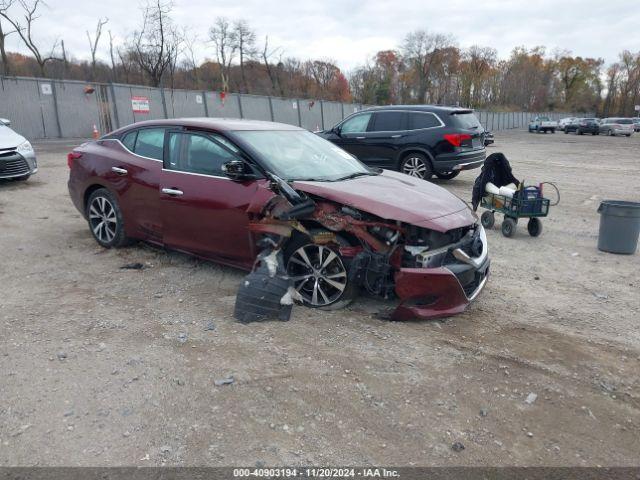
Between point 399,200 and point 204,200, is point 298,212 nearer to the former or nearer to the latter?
point 399,200

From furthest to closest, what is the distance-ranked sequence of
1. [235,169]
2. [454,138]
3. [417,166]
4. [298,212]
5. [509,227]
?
[417,166] → [454,138] → [509,227] → [235,169] → [298,212]

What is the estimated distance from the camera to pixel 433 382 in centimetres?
327

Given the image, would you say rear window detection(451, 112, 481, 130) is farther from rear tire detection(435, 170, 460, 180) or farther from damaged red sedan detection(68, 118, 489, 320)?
damaged red sedan detection(68, 118, 489, 320)

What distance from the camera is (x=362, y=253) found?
4051 millimetres

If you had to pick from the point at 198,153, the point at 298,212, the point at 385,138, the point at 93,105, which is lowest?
the point at 298,212

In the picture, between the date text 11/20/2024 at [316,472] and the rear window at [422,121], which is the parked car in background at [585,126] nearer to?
the rear window at [422,121]

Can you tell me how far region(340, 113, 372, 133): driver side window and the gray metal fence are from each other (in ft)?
46.3

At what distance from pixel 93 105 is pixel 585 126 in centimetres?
4233

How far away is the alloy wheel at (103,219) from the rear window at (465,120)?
305 inches

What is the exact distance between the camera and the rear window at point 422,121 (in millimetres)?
11039

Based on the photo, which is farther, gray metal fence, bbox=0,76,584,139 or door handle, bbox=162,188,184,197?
gray metal fence, bbox=0,76,584,139

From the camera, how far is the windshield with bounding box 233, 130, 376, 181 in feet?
15.3

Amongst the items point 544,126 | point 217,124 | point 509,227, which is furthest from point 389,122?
point 544,126

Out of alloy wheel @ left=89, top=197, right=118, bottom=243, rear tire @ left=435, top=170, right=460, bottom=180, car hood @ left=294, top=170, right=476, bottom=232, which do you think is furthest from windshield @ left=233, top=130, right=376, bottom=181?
rear tire @ left=435, top=170, right=460, bottom=180
